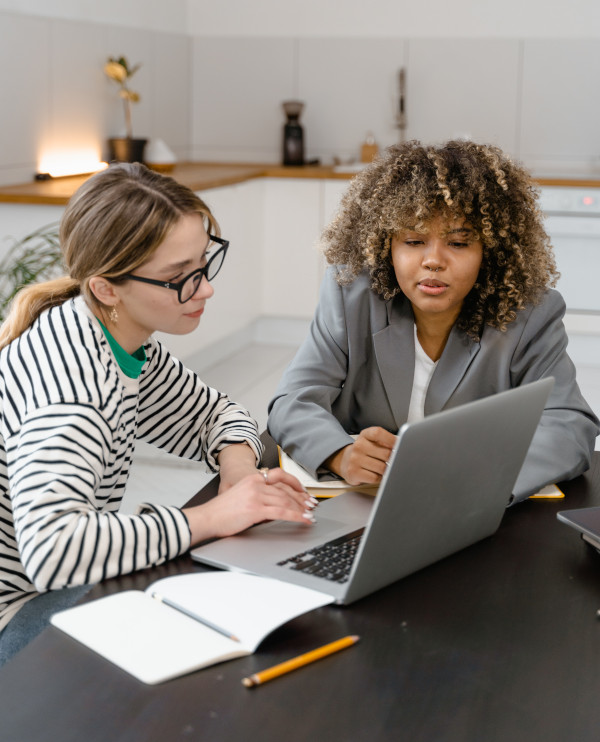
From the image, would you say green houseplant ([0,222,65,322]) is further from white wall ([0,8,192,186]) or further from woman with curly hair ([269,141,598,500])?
woman with curly hair ([269,141,598,500])

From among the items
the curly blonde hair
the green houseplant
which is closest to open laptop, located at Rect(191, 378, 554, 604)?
the curly blonde hair

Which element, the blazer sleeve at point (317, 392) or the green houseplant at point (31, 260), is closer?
A: the blazer sleeve at point (317, 392)

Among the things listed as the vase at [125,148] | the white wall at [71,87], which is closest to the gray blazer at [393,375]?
the white wall at [71,87]

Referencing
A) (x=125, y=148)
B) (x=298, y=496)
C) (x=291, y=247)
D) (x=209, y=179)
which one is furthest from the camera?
(x=291, y=247)

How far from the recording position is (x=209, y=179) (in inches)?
162

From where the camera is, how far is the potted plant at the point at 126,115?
174 inches

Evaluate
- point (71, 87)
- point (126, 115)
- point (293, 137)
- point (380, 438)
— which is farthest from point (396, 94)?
point (380, 438)

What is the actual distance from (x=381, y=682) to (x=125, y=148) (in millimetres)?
3986

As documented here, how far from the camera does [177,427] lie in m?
1.52

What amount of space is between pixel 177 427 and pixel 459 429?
2.25 feet

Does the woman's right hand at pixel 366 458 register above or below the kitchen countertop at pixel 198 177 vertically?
below

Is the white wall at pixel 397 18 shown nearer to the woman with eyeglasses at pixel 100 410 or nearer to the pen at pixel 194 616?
the woman with eyeglasses at pixel 100 410

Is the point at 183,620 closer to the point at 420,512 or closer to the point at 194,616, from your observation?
the point at 194,616

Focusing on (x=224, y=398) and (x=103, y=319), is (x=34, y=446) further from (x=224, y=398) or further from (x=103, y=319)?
(x=224, y=398)
